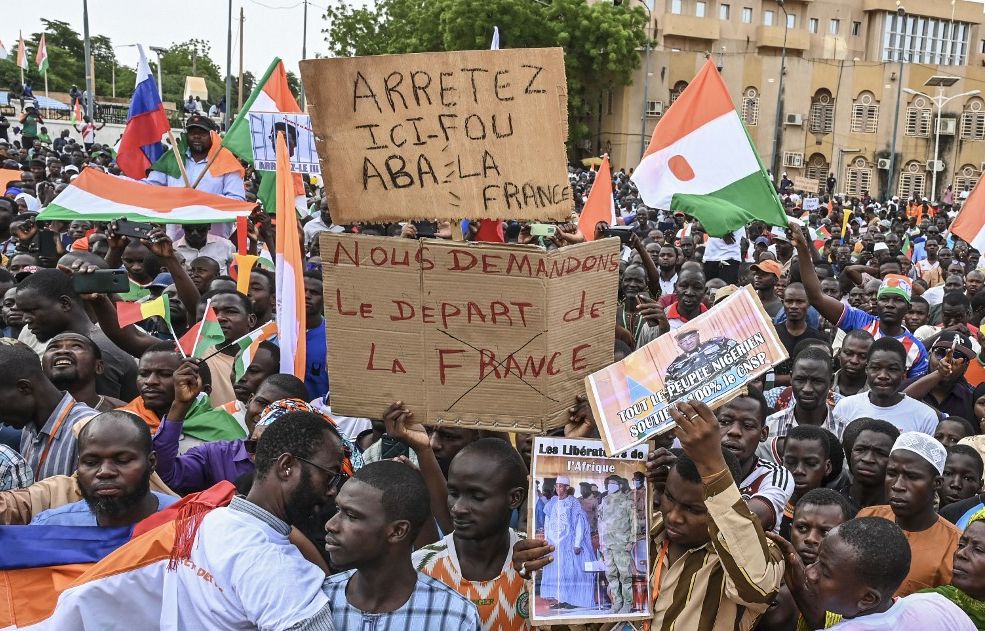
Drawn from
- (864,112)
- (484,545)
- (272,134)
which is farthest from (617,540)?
(864,112)

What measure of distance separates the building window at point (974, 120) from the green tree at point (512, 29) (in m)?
21.1

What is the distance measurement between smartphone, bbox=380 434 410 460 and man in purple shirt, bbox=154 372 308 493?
0.47 metres

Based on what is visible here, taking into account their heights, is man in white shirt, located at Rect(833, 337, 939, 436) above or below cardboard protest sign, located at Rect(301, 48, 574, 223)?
below

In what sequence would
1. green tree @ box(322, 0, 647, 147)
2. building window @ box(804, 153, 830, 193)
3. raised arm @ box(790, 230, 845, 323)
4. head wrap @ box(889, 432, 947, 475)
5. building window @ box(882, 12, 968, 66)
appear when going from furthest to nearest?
1. building window @ box(882, 12, 968, 66)
2. building window @ box(804, 153, 830, 193)
3. green tree @ box(322, 0, 647, 147)
4. raised arm @ box(790, 230, 845, 323)
5. head wrap @ box(889, 432, 947, 475)

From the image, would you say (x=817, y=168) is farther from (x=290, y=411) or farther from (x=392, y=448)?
(x=290, y=411)

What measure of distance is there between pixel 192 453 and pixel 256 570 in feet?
5.50

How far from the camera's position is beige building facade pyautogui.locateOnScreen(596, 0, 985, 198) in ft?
153

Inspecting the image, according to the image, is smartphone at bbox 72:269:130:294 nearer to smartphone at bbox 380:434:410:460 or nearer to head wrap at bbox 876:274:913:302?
smartphone at bbox 380:434:410:460

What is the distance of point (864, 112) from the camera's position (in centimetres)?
4841

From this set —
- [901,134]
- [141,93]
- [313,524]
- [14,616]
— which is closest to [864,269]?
[141,93]

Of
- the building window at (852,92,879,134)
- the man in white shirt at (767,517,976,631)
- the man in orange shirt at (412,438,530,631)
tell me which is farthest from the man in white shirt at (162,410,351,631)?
the building window at (852,92,879,134)

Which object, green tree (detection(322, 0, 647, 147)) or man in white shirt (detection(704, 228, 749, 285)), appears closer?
man in white shirt (detection(704, 228, 749, 285))

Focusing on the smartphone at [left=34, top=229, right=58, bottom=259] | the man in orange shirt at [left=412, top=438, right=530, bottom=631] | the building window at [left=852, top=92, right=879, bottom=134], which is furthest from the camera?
the building window at [left=852, top=92, right=879, bottom=134]

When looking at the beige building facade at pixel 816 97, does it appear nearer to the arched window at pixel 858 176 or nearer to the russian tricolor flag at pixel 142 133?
the arched window at pixel 858 176
